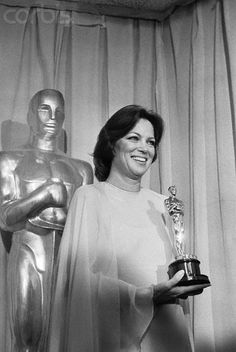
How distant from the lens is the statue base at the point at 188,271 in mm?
1596

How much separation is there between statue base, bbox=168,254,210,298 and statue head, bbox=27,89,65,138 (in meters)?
0.65

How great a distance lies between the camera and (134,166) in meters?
1.81

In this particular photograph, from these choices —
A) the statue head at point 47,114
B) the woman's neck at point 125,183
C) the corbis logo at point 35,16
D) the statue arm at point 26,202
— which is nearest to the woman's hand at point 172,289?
the woman's neck at point 125,183

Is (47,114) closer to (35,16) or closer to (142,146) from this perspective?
(142,146)

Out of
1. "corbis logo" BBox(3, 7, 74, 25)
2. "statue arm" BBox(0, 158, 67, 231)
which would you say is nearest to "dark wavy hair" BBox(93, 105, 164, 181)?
"statue arm" BBox(0, 158, 67, 231)

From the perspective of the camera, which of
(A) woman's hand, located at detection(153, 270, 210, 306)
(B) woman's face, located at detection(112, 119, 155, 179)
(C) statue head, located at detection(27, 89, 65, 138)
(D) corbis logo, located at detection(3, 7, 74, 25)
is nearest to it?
(A) woman's hand, located at detection(153, 270, 210, 306)

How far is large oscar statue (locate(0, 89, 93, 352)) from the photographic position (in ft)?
5.98

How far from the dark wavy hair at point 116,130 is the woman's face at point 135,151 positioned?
0.05 ft

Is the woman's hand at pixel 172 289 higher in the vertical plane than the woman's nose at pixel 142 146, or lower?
lower

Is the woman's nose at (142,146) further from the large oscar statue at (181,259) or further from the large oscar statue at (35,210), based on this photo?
the large oscar statue at (35,210)

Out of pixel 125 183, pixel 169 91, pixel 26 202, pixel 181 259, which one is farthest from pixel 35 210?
pixel 169 91

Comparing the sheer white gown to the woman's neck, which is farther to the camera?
the woman's neck

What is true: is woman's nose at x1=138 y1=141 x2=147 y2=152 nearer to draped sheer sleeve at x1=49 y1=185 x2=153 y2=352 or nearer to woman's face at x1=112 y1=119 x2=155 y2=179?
woman's face at x1=112 y1=119 x2=155 y2=179

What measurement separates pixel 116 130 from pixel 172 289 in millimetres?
503
